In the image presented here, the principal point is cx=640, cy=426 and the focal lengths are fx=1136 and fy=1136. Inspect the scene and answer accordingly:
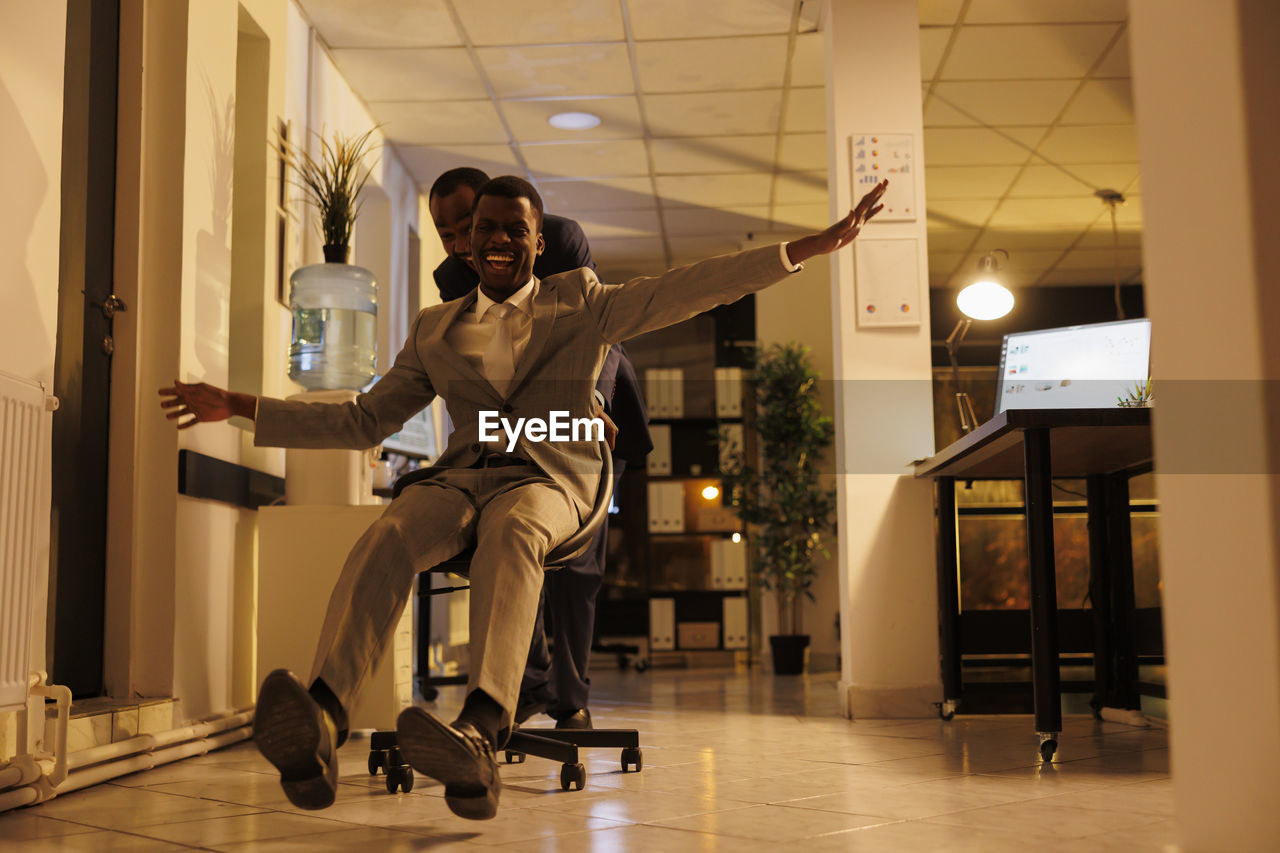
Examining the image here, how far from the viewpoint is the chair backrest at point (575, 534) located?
2109 mm

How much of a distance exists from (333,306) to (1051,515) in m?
2.67

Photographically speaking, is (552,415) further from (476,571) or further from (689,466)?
(689,466)

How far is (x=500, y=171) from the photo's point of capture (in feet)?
23.0

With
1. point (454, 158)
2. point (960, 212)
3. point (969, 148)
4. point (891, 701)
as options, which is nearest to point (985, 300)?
point (891, 701)

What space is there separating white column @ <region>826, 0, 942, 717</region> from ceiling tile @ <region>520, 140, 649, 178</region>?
215cm

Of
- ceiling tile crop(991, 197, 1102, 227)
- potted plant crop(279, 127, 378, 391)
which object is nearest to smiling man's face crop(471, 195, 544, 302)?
potted plant crop(279, 127, 378, 391)

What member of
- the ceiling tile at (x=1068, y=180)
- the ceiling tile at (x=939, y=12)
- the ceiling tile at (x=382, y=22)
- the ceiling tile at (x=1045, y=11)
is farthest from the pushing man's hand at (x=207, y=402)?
the ceiling tile at (x=1068, y=180)

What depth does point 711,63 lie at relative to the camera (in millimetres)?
5453

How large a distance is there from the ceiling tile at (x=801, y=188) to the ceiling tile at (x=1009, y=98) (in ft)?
3.72

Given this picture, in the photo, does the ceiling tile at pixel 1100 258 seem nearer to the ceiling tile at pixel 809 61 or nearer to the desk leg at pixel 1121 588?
the ceiling tile at pixel 809 61

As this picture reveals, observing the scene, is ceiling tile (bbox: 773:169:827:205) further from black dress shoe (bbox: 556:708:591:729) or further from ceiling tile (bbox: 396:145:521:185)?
black dress shoe (bbox: 556:708:591:729)

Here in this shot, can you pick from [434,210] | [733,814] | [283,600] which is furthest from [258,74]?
[733,814]

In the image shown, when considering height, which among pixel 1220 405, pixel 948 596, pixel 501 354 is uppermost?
pixel 501 354

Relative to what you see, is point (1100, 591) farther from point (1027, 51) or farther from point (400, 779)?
point (1027, 51)
